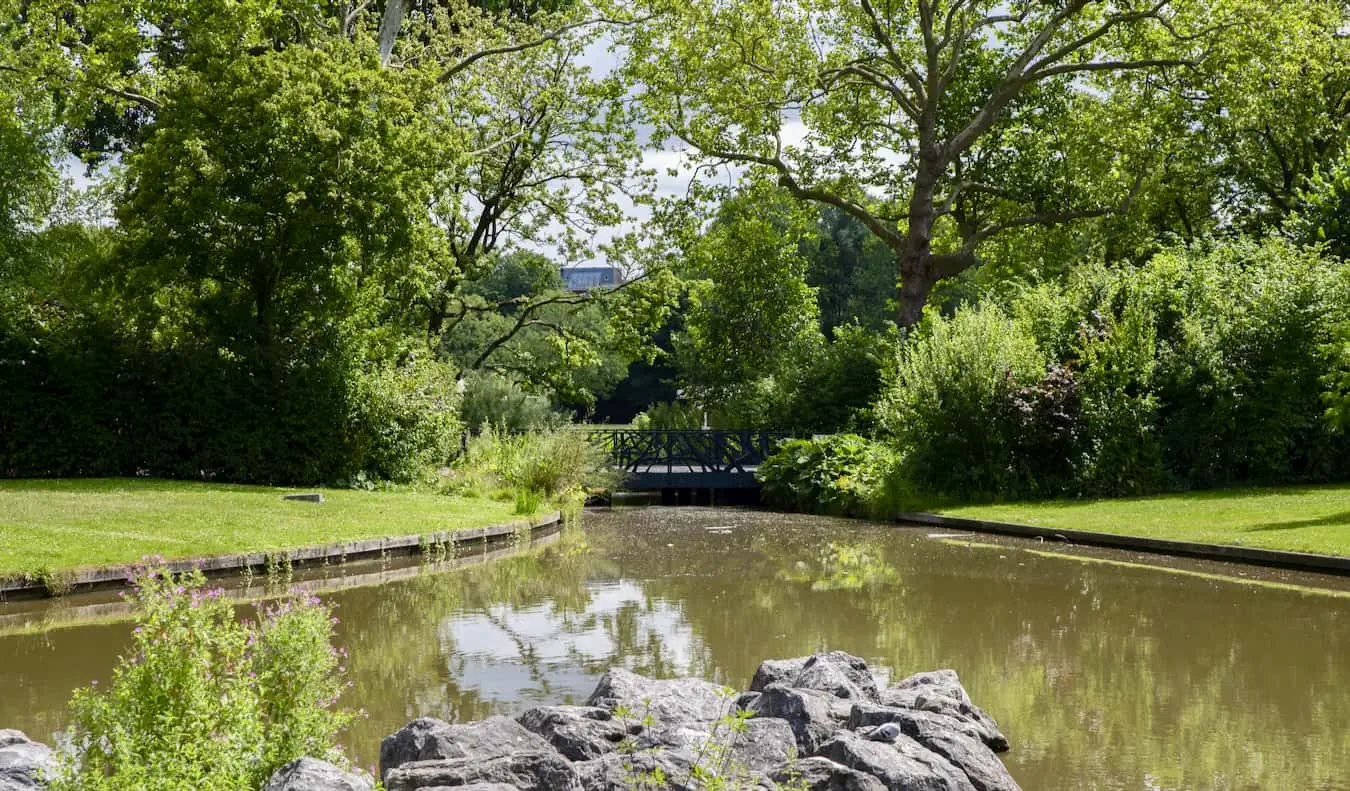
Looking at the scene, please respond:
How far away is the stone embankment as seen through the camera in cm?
491

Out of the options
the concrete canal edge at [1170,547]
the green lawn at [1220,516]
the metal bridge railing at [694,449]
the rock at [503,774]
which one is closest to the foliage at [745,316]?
the metal bridge railing at [694,449]

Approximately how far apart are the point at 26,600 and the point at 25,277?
2263 centimetres

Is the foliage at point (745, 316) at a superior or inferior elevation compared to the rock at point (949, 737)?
superior

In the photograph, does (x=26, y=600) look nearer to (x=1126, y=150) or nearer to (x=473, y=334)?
(x=1126, y=150)

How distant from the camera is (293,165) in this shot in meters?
20.7

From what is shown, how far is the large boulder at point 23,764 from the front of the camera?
4680 mm

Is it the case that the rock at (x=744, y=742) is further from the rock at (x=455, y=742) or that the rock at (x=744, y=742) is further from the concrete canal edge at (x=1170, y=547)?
the concrete canal edge at (x=1170, y=547)

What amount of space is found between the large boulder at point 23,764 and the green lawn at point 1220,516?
13.2m

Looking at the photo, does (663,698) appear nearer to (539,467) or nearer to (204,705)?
(204,705)

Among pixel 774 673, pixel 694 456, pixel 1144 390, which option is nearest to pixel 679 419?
pixel 694 456

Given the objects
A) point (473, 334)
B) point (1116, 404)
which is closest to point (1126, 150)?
point (1116, 404)

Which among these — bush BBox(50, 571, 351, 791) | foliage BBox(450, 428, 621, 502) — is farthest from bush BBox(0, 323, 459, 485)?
bush BBox(50, 571, 351, 791)

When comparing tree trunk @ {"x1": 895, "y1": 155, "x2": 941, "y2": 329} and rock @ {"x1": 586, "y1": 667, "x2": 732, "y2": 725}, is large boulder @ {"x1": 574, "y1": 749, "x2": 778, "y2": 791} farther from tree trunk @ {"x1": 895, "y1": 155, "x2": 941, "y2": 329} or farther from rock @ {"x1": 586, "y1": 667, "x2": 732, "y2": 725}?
tree trunk @ {"x1": 895, "y1": 155, "x2": 941, "y2": 329}

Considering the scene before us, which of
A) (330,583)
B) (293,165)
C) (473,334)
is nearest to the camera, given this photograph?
(330,583)
